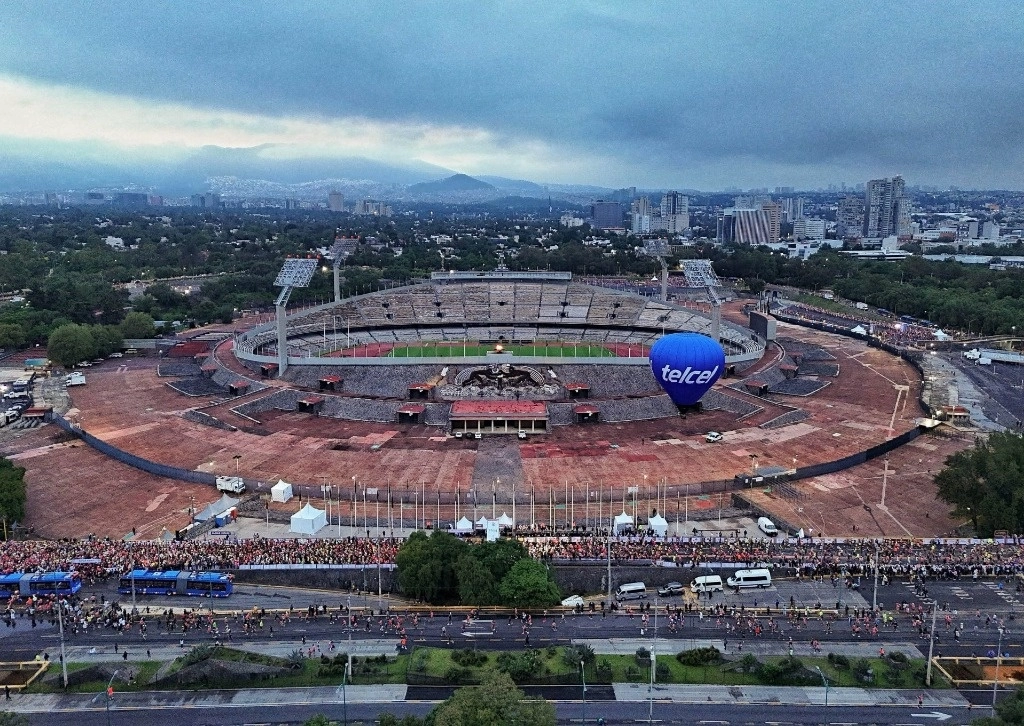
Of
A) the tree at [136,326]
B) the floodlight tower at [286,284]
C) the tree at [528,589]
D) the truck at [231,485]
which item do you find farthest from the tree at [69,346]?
the tree at [528,589]

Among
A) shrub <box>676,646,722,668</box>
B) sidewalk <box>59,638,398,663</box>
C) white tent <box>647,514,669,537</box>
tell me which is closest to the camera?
shrub <box>676,646,722,668</box>

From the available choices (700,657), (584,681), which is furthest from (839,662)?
(584,681)

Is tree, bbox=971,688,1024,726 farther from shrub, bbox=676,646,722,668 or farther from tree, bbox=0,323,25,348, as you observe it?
tree, bbox=0,323,25,348

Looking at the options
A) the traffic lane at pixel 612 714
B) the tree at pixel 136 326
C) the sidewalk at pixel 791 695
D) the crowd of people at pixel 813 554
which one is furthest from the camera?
the tree at pixel 136 326

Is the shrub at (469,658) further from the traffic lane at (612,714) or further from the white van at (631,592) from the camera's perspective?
the white van at (631,592)

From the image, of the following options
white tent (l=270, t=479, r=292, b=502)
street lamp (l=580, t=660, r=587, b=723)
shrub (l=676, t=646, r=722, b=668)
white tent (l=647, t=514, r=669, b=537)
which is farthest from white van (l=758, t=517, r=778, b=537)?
white tent (l=270, t=479, r=292, b=502)

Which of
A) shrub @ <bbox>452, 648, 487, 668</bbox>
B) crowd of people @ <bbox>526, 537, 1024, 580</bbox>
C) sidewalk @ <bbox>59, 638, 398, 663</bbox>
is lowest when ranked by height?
sidewalk @ <bbox>59, 638, 398, 663</bbox>
